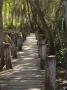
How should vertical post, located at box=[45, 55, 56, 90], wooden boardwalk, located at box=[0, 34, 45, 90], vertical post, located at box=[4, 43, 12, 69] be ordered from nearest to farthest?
vertical post, located at box=[45, 55, 56, 90] → wooden boardwalk, located at box=[0, 34, 45, 90] → vertical post, located at box=[4, 43, 12, 69]

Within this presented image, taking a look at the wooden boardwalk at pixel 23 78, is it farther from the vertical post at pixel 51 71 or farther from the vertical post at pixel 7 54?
the vertical post at pixel 51 71

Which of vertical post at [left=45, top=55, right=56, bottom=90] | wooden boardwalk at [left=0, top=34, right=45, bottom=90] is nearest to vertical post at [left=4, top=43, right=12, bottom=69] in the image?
wooden boardwalk at [left=0, top=34, right=45, bottom=90]

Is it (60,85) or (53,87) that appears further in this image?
(60,85)

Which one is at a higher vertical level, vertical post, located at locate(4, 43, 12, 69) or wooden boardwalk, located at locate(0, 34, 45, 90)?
vertical post, located at locate(4, 43, 12, 69)

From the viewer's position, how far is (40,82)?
12.1 meters

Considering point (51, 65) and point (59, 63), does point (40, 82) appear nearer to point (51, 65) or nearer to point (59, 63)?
point (51, 65)

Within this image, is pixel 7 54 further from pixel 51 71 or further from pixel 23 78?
pixel 51 71

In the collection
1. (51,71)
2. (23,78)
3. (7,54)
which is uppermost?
(7,54)

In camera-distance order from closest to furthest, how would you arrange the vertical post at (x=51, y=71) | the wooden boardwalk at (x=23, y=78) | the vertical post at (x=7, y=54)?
the vertical post at (x=51, y=71)
the wooden boardwalk at (x=23, y=78)
the vertical post at (x=7, y=54)

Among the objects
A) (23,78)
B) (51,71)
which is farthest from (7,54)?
(51,71)

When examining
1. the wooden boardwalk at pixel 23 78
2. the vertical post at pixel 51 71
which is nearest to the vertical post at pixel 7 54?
the wooden boardwalk at pixel 23 78

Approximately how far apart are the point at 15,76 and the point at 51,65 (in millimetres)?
3581

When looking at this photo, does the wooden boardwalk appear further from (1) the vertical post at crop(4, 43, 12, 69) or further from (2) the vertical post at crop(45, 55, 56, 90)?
(2) the vertical post at crop(45, 55, 56, 90)

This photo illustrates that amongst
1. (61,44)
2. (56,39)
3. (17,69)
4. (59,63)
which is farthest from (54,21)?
(17,69)
